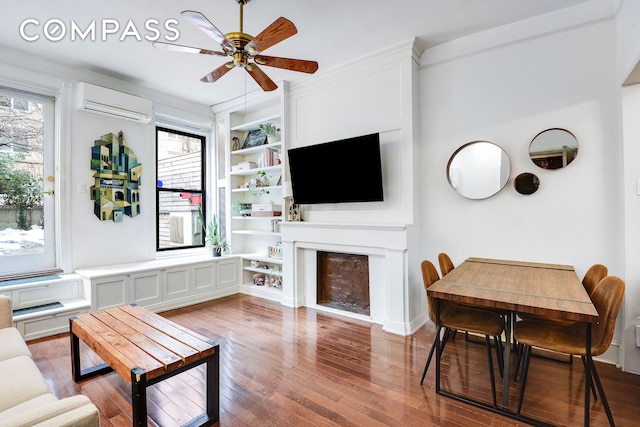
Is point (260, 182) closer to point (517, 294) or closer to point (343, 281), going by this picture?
point (343, 281)

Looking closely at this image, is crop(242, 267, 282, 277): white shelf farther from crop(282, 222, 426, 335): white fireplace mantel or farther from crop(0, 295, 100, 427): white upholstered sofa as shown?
crop(0, 295, 100, 427): white upholstered sofa

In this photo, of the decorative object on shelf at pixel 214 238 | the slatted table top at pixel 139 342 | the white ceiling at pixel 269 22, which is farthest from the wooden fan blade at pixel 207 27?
the decorative object on shelf at pixel 214 238

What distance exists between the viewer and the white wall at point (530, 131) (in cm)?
260

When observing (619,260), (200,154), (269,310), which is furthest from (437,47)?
(200,154)

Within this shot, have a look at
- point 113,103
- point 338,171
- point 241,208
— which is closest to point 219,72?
point 338,171

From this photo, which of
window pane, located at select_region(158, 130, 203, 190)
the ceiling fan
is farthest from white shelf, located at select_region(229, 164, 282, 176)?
the ceiling fan

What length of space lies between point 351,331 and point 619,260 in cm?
235

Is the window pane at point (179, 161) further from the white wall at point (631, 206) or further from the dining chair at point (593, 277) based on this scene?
the white wall at point (631, 206)

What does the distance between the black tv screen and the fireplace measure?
0.71 meters

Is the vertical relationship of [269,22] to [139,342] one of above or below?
above

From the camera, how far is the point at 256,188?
464cm

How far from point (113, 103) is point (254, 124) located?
1.76 metres

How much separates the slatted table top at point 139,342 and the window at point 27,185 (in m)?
1.84

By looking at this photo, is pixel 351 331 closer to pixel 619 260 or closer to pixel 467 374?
pixel 467 374
